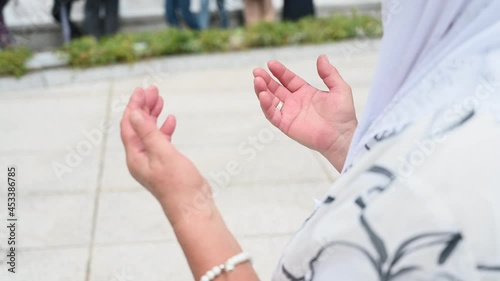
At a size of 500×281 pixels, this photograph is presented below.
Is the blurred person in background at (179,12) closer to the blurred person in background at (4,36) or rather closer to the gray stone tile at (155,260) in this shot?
the blurred person in background at (4,36)

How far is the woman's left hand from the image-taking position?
1.33 m

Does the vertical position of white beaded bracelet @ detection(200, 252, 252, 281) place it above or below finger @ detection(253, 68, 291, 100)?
below

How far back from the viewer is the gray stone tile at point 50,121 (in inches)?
184

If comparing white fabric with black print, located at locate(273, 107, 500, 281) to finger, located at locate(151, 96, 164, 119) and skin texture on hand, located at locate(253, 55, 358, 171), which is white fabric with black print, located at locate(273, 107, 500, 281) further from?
skin texture on hand, located at locate(253, 55, 358, 171)

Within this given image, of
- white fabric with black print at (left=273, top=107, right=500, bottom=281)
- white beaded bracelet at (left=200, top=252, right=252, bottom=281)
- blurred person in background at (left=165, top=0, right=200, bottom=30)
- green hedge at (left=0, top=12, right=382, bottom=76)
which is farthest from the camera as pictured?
blurred person in background at (left=165, top=0, right=200, bottom=30)

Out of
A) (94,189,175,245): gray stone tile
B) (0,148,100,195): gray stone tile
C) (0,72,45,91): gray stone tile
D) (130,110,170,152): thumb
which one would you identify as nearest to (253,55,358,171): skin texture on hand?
(130,110,170,152): thumb

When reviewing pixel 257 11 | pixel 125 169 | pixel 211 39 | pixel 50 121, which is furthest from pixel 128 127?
pixel 257 11

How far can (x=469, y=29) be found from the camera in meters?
A: 1.17

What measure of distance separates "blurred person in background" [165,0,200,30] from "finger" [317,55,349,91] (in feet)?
17.6

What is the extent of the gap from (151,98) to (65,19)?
5803 mm

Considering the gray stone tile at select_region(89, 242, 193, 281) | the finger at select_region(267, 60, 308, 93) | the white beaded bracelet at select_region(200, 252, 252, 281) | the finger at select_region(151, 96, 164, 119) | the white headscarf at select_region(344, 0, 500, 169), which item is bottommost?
the gray stone tile at select_region(89, 242, 193, 281)

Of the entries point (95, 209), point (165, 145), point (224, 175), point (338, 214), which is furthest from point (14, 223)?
point (338, 214)

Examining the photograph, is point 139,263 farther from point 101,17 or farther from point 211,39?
point 101,17

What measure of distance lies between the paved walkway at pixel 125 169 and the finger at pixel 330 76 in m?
1.49
